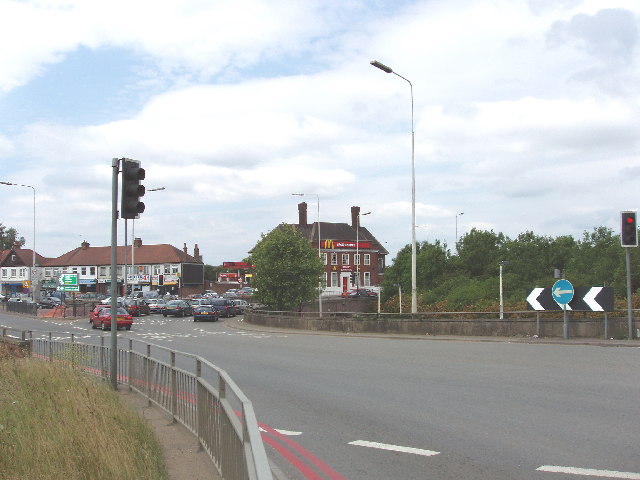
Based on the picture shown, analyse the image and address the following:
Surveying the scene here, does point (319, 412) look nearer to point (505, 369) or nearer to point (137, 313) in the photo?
point (505, 369)

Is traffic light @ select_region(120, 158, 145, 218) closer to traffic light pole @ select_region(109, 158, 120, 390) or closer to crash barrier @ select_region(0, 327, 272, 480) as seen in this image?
traffic light pole @ select_region(109, 158, 120, 390)

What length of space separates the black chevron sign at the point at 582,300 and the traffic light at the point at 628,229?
1597 millimetres

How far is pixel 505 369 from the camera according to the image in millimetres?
14992

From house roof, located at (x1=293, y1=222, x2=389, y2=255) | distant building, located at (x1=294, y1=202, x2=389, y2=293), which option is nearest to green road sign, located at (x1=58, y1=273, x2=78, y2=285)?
distant building, located at (x1=294, y1=202, x2=389, y2=293)

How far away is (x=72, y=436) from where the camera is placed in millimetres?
7000

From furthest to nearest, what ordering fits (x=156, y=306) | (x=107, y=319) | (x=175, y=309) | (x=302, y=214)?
1. (x=302, y=214)
2. (x=156, y=306)
3. (x=175, y=309)
4. (x=107, y=319)

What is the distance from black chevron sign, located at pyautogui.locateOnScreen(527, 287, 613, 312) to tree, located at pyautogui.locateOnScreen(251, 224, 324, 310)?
30.8 meters

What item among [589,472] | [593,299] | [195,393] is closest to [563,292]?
[593,299]

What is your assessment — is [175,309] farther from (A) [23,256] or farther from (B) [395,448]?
(A) [23,256]

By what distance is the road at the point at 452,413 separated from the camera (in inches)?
279

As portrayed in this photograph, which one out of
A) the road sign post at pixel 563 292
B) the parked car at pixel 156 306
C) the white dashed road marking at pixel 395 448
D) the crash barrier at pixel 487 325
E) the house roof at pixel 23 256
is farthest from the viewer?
the house roof at pixel 23 256

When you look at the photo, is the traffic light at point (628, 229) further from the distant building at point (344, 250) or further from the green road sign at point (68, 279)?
the distant building at point (344, 250)

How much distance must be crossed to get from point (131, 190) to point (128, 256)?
368 ft

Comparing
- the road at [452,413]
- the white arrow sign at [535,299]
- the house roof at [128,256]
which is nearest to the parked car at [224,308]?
the white arrow sign at [535,299]
